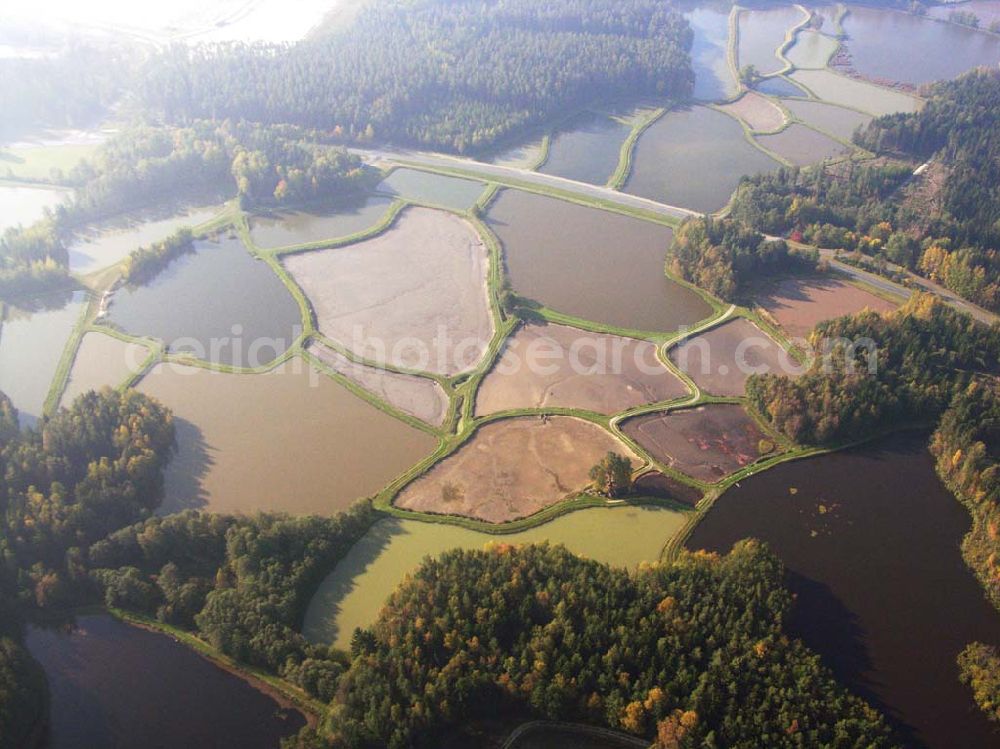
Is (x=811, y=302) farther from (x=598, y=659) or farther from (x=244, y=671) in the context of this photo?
(x=244, y=671)

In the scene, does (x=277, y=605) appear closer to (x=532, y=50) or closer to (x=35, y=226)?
(x=35, y=226)

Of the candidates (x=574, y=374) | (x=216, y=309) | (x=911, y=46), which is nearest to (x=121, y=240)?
(x=216, y=309)

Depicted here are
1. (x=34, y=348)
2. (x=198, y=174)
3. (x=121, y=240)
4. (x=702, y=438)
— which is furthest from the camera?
(x=198, y=174)

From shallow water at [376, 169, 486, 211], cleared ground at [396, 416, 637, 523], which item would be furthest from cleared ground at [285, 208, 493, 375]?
cleared ground at [396, 416, 637, 523]

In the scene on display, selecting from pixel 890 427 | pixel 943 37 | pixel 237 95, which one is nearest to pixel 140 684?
pixel 890 427

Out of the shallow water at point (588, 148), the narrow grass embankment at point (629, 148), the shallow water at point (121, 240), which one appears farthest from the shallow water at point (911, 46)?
the shallow water at point (121, 240)

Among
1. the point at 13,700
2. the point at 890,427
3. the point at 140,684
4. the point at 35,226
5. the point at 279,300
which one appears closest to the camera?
the point at 13,700

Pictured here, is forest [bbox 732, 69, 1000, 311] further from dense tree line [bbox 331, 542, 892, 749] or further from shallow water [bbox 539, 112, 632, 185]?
dense tree line [bbox 331, 542, 892, 749]
